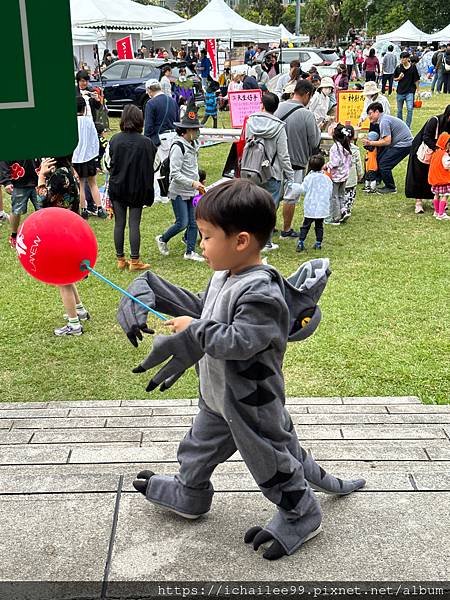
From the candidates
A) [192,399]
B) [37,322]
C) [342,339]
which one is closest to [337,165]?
[342,339]

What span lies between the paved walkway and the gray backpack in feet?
15.9

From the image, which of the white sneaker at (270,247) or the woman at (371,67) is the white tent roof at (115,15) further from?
the white sneaker at (270,247)

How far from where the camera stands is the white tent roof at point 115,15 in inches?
836

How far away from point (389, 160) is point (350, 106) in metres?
1.91

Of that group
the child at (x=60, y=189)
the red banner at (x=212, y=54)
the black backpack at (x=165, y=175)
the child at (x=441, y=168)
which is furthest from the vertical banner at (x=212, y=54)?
the child at (x=60, y=189)

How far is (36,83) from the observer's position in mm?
1697

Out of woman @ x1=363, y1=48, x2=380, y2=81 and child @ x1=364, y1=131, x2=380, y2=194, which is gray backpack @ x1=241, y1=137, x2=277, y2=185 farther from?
woman @ x1=363, y1=48, x2=380, y2=81

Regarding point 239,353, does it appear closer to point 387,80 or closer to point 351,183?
point 351,183

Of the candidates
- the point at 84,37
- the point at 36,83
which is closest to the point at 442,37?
the point at 84,37

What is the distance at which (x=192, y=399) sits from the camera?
511cm

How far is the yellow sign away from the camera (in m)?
12.9

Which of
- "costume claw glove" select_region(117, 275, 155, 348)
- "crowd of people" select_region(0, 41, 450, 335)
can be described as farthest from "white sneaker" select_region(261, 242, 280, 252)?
"costume claw glove" select_region(117, 275, 155, 348)

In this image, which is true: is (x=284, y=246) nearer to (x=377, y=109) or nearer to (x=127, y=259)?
(x=127, y=259)

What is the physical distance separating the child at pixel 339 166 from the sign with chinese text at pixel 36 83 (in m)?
7.96
